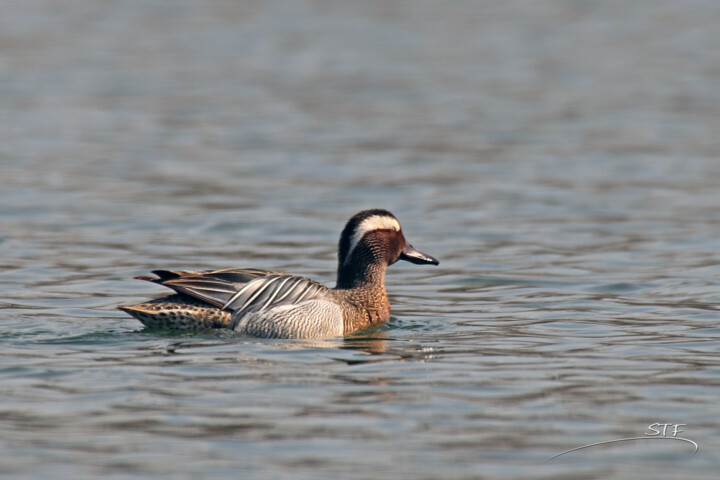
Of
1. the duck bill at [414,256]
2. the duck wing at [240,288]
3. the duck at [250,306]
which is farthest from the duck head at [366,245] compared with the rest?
the duck wing at [240,288]

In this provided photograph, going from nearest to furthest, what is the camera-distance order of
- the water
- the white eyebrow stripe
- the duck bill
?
the water < the white eyebrow stripe < the duck bill

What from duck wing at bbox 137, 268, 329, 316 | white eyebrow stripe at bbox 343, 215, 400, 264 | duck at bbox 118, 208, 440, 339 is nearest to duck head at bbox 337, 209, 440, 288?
white eyebrow stripe at bbox 343, 215, 400, 264

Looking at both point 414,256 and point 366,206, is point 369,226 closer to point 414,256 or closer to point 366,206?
point 414,256

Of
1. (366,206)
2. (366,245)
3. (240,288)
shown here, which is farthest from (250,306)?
(366,206)

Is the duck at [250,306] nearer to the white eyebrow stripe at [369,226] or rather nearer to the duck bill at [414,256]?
the white eyebrow stripe at [369,226]

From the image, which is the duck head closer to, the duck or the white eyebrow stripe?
the white eyebrow stripe

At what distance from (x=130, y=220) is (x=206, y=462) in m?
9.14

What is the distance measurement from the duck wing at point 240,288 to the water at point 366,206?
0.97ft

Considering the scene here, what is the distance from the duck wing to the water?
0.30 metres

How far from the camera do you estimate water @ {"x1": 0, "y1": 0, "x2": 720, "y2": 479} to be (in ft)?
22.7

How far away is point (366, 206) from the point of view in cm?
1623

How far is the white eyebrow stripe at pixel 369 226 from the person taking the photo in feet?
34.5

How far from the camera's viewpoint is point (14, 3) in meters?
35.2

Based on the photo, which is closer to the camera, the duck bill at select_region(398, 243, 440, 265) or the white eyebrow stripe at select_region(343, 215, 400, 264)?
the white eyebrow stripe at select_region(343, 215, 400, 264)
